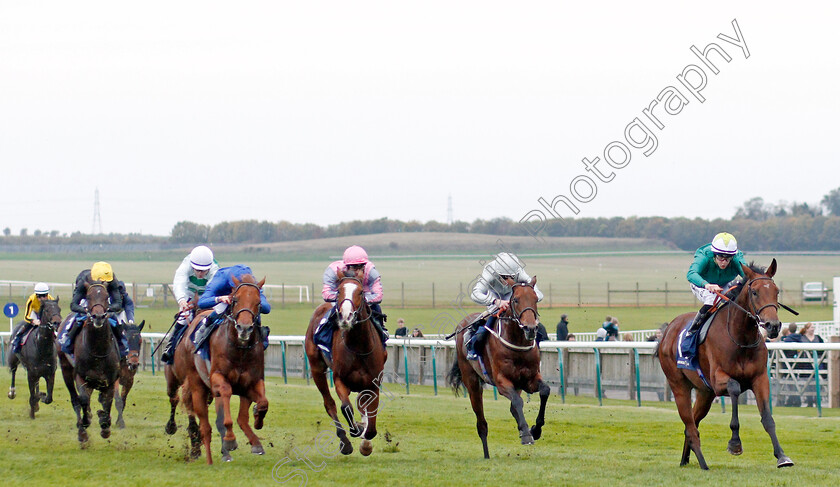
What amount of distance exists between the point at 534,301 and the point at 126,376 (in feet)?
17.1

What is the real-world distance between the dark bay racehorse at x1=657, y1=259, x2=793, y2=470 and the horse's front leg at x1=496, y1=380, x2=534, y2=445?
126 cm

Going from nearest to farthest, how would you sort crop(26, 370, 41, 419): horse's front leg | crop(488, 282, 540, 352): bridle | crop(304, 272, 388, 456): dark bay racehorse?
crop(488, 282, 540, 352): bridle < crop(304, 272, 388, 456): dark bay racehorse < crop(26, 370, 41, 419): horse's front leg

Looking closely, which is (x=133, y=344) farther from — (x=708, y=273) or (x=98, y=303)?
(x=708, y=273)

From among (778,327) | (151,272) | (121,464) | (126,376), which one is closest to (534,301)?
(778,327)

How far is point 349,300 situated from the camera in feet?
28.4

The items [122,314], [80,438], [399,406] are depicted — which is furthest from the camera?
[399,406]

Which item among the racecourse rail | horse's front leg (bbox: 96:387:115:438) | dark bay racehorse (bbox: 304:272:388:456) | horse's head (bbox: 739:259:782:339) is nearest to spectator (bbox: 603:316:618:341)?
the racecourse rail

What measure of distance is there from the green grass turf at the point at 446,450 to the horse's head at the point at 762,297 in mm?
1111

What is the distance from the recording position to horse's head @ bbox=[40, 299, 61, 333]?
42.8 feet

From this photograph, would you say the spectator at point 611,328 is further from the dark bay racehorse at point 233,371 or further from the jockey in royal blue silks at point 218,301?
the dark bay racehorse at point 233,371

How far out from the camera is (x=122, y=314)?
11.5 m

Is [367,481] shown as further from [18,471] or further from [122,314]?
[122,314]

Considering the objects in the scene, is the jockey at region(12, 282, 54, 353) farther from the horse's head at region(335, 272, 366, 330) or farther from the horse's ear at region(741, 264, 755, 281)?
the horse's ear at region(741, 264, 755, 281)

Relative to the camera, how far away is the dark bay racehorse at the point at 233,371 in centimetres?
854
